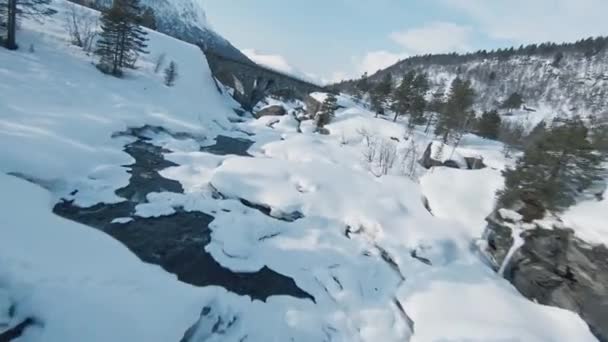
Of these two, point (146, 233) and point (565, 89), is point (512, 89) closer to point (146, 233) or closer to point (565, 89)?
point (565, 89)

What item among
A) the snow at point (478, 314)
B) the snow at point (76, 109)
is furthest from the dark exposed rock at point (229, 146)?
the snow at point (478, 314)

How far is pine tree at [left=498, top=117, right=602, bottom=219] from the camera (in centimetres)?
1853

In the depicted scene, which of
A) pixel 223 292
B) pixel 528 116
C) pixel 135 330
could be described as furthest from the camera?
pixel 528 116

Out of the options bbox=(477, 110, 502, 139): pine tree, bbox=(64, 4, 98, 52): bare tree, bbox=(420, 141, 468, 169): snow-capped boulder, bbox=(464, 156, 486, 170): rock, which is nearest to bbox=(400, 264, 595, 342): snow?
bbox=(420, 141, 468, 169): snow-capped boulder

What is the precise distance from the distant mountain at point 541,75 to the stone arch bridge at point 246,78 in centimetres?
6892

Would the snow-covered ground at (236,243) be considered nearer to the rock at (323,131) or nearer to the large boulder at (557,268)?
the large boulder at (557,268)

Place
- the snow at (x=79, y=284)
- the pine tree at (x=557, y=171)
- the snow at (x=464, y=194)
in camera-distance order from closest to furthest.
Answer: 1. the snow at (x=79, y=284)
2. the pine tree at (x=557, y=171)
3. the snow at (x=464, y=194)

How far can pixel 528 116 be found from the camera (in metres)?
107

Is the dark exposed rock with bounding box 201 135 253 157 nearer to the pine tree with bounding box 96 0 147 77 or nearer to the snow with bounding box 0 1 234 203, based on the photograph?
the snow with bounding box 0 1 234 203

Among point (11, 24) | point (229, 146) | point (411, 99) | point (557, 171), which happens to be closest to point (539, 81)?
point (411, 99)

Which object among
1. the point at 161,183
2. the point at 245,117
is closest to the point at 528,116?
the point at 245,117

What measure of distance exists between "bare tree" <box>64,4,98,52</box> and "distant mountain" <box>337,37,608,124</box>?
95.3 metres

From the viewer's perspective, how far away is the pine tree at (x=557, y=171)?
18.5 metres

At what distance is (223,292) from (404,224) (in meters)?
10.4
